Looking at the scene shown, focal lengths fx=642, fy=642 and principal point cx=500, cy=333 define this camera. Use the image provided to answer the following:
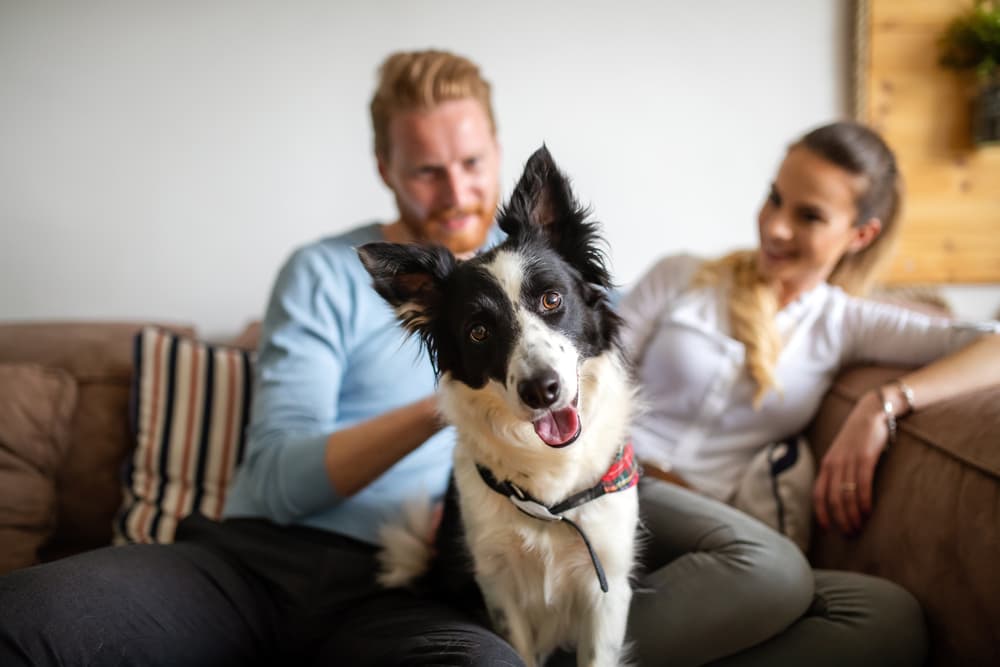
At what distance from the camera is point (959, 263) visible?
2631 millimetres

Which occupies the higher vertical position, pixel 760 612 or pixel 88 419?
pixel 88 419

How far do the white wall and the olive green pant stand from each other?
4.99 feet

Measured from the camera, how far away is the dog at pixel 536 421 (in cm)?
113

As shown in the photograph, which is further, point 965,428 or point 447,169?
point 447,169

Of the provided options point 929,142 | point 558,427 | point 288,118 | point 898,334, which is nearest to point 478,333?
point 558,427

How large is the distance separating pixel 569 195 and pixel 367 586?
0.92 meters

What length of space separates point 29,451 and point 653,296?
6.23 feet

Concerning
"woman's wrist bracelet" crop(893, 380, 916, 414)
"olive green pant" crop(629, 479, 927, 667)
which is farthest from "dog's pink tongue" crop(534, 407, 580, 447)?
"woman's wrist bracelet" crop(893, 380, 916, 414)

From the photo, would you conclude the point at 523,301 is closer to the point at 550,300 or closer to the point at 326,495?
the point at 550,300

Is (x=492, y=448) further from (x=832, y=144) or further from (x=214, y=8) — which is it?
(x=214, y=8)

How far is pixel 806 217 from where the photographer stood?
1683 millimetres

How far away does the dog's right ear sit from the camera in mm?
1122

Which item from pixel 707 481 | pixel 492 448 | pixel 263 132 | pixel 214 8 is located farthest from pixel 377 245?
pixel 214 8

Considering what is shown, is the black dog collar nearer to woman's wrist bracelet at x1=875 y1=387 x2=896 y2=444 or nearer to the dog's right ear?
the dog's right ear
